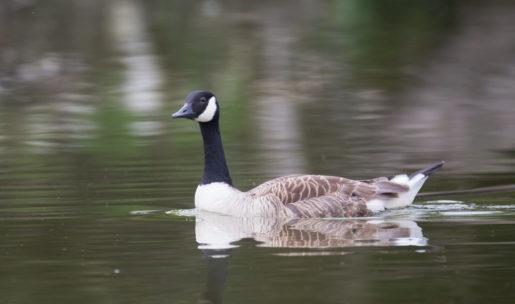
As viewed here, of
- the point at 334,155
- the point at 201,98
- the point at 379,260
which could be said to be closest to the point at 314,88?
the point at 334,155

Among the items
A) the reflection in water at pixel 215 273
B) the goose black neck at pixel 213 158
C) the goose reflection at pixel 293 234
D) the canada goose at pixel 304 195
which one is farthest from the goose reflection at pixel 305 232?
the goose black neck at pixel 213 158

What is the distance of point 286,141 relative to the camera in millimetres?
20281

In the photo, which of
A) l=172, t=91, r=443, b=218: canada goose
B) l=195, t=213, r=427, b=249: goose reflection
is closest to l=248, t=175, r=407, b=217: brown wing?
l=172, t=91, r=443, b=218: canada goose

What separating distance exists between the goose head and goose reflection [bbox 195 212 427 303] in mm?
1255

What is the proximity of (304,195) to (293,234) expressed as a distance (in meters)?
1.30

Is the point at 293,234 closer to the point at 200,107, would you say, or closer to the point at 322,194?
the point at 322,194

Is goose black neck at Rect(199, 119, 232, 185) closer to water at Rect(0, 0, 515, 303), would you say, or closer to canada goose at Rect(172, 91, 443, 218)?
canada goose at Rect(172, 91, 443, 218)

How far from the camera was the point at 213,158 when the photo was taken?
1451 cm

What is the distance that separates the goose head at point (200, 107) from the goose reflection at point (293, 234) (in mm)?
1255

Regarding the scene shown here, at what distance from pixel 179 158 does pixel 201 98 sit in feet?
13.4

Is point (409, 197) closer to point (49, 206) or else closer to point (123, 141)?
point (49, 206)

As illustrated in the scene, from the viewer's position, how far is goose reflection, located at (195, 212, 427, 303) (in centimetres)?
1127

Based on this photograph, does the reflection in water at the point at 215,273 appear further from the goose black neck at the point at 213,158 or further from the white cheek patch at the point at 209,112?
the white cheek patch at the point at 209,112

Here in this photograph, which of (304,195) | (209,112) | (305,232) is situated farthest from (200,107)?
(305,232)
